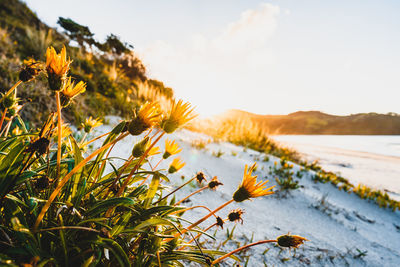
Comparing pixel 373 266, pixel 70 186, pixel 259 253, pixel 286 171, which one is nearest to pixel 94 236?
pixel 70 186

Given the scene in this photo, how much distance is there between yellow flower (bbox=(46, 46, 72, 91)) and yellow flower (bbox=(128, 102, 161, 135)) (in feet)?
0.77

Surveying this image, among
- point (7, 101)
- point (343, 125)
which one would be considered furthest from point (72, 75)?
point (343, 125)

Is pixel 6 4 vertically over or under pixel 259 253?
over

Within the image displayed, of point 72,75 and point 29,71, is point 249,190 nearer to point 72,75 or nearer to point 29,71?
point 29,71

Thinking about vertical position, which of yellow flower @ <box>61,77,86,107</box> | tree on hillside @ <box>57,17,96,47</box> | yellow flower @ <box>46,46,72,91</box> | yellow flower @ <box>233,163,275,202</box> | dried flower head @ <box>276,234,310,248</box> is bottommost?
dried flower head @ <box>276,234,310,248</box>

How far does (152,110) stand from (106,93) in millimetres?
4876

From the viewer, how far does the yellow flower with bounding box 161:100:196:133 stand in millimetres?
682

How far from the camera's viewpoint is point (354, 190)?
3752 mm

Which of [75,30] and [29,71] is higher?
[75,30]

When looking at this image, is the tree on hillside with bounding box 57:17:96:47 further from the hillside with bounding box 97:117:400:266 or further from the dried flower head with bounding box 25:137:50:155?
the dried flower head with bounding box 25:137:50:155

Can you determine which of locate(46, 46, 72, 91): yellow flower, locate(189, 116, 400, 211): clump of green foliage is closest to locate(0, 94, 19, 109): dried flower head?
locate(46, 46, 72, 91): yellow flower

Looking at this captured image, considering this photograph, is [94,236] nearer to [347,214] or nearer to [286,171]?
[347,214]

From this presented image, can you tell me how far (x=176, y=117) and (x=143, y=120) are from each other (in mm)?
110

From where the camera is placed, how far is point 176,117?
0.69 m
